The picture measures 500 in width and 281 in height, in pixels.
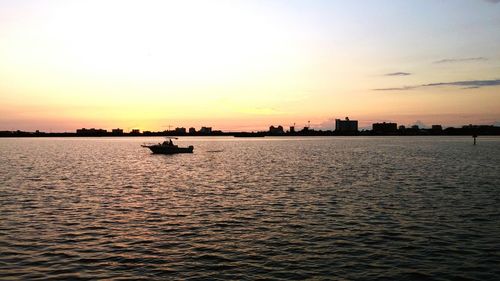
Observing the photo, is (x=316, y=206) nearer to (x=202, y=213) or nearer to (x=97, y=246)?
(x=202, y=213)

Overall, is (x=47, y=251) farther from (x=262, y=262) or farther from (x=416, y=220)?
(x=416, y=220)

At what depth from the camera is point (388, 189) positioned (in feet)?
157

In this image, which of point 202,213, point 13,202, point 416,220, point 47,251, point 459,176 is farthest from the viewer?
point 459,176

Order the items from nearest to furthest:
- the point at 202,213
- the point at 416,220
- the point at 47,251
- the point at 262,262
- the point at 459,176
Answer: the point at 262,262, the point at 47,251, the point at 416,220, the point at 202,213, the point at 459,176

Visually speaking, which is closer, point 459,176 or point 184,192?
point 184,192

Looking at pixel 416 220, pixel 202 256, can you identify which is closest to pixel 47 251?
pixel 202 256

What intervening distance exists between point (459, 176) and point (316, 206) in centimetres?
3505

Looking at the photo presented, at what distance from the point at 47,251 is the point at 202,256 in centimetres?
824

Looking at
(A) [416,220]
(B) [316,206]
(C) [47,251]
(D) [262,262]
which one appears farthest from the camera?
(B) [316,206]

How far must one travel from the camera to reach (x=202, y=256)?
22.0 meters

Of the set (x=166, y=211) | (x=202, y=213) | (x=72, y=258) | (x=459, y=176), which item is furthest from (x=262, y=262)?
(x=459, y=176)

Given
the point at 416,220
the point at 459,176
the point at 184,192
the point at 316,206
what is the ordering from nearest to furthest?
1. the point at 416,220
2. the point at 316,206
3. the point at 184,192
4. the point at 459,176

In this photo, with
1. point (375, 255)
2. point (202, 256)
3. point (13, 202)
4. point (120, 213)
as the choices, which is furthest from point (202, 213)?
point (13, 202)

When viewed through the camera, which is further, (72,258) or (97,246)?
(97,246)
